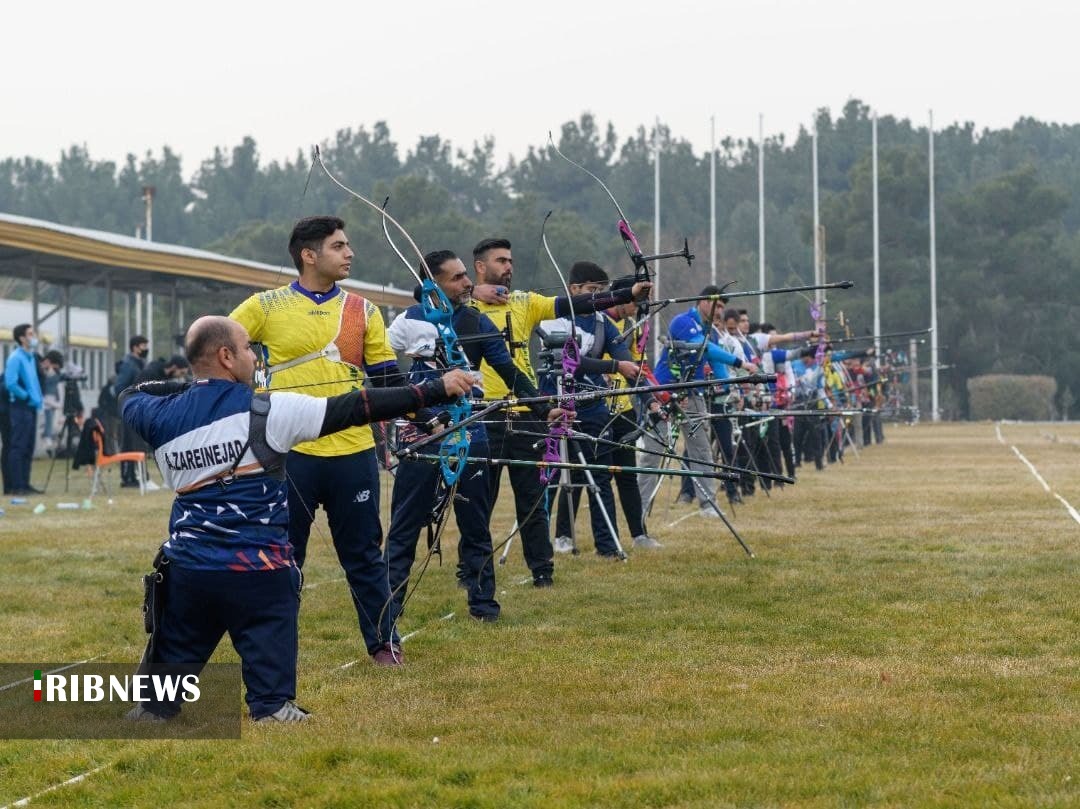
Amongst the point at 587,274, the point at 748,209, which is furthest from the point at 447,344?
the point at 748,209

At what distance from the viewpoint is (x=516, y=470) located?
33.0 feet

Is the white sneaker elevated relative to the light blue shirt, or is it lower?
lower

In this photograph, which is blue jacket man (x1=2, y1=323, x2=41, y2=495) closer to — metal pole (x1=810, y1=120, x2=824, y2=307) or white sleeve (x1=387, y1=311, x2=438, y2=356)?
white sleeve (x1=387, y1=311, x2=438, y2=356)

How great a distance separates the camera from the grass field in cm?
514

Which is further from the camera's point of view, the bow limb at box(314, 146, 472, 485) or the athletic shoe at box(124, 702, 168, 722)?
the bow limb at box(314, 146, 472, 485)

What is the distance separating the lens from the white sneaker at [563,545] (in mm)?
12512

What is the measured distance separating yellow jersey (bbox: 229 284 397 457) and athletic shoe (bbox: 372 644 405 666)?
34.9 inches

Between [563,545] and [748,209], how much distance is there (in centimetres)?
8618

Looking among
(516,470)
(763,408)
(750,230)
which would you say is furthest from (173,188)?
(516,470)

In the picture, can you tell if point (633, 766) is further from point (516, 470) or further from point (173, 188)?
point (173, 188)

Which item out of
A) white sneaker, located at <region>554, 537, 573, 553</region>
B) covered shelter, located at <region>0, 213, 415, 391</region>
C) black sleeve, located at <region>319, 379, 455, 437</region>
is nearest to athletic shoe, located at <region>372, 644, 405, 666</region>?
black sleeve, located at <region>319, 379, 455, 437</region>

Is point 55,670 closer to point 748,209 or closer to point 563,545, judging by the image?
point 563,545

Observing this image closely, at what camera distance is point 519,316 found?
948 cm

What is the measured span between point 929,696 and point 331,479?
8.45 ft
